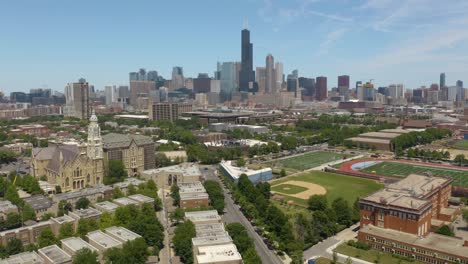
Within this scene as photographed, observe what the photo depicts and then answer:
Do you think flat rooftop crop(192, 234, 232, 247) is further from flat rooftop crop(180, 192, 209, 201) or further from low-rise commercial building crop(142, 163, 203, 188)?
low-rise commercial building crop(142, 163, 203, 188)

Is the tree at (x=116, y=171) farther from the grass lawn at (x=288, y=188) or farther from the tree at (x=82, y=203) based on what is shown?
the grass lawn at (x=288, y=188)

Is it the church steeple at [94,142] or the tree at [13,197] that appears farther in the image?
the church steeple at [94,142]

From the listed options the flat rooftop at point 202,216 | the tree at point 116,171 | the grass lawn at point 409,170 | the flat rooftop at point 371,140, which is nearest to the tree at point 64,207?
the tree at point 116,171

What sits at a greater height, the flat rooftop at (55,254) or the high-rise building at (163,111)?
the high-rise building at (163,111)

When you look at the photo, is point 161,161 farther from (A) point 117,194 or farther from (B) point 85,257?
(B) point 85,257

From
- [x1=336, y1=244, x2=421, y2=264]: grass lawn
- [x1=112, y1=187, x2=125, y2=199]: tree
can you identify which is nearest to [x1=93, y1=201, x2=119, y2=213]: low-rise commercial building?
[x1=112, y1=187, x2=125, y2=199]: tree

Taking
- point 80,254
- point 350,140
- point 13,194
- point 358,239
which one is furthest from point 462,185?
point 13,194

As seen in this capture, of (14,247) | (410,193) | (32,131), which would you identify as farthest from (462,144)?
(32,131)

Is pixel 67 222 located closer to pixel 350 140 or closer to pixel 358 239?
pixel 358 239
